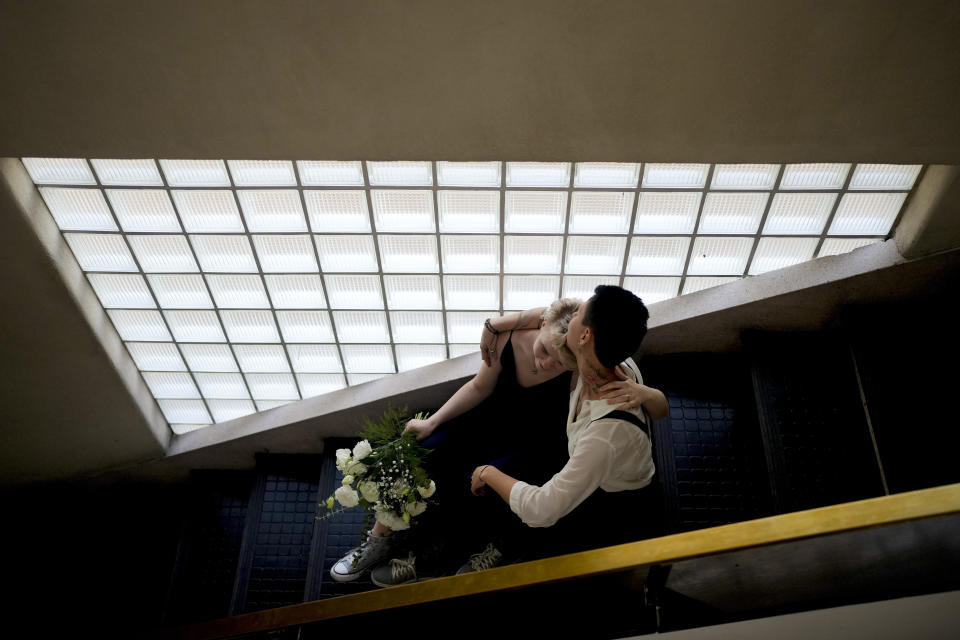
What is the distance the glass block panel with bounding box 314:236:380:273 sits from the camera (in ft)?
13.7

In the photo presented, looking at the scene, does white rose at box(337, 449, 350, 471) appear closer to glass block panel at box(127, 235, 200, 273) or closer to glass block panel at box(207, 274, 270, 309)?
glass block panel at box(207, 274, 270, 309)

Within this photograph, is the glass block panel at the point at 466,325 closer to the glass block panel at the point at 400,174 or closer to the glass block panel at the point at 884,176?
the glass block panel at the point at 400,174

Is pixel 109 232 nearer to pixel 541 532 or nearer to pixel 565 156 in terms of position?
pixel 565 156

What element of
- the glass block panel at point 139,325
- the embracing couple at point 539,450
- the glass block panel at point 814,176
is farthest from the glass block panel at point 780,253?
the glass block panel at point 139,325

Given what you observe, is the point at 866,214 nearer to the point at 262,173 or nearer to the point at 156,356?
the point at 262,173

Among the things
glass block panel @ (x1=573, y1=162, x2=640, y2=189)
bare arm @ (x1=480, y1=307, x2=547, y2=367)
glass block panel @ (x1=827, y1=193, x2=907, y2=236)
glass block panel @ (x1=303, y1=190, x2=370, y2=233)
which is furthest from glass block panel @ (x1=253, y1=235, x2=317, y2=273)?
glass block panel @ (x1=827, y1=193, x2=907, y2=236)

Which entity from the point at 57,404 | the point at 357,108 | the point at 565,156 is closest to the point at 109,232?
the point at 57,404

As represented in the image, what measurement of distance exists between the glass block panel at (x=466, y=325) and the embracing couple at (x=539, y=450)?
0.73 meters

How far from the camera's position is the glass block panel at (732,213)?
3893mm

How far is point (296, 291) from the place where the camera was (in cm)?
448

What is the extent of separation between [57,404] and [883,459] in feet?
17.1

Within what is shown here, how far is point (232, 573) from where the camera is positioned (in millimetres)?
5582

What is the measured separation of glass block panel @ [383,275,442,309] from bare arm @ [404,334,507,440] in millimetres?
712

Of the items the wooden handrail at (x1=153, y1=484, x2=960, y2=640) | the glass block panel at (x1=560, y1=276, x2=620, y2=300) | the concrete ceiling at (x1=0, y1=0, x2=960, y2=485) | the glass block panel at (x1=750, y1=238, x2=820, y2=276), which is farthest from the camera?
the glass block panel at (x1=560, y1=276, x2=620, y2=300)
